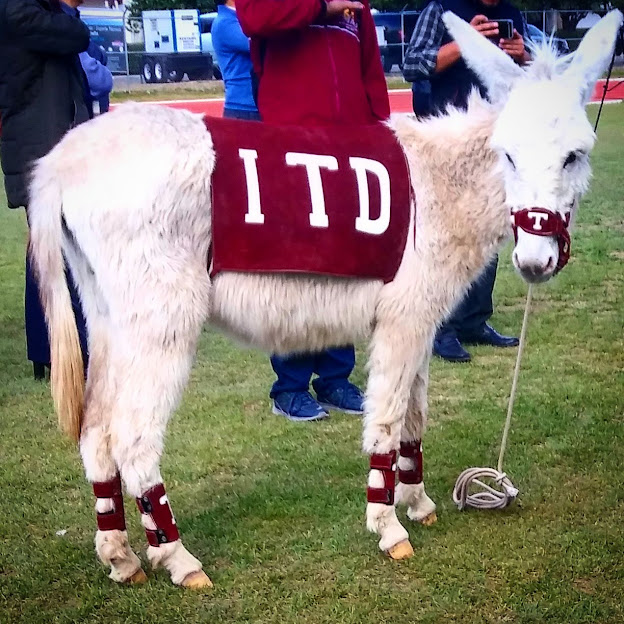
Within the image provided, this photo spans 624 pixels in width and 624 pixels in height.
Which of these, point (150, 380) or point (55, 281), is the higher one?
point (55, 281)

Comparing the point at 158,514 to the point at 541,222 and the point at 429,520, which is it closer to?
the point at 429,520

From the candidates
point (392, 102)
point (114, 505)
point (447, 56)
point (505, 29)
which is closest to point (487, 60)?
point (505, 29)

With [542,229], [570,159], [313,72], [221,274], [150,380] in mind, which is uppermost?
[313,72]

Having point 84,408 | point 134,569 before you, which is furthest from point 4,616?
point 84,408

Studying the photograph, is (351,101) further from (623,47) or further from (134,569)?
(134,569)

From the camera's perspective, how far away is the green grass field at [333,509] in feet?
9.19

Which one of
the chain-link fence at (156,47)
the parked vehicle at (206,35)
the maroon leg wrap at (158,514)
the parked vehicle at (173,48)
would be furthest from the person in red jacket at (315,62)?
the parked vehicle at (173,48)

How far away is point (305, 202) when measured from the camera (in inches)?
111

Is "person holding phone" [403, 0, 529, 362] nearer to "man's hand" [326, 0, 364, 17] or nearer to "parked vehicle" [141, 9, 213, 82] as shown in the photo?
"man's hand" [326, 0, 364, 17]

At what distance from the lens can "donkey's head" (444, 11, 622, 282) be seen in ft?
8.67

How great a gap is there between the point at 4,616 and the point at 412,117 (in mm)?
2192

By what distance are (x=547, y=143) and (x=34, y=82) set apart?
285 centimetres

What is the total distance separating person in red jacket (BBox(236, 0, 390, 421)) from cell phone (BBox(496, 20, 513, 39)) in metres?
1.04

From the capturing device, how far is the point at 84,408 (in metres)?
2.97
